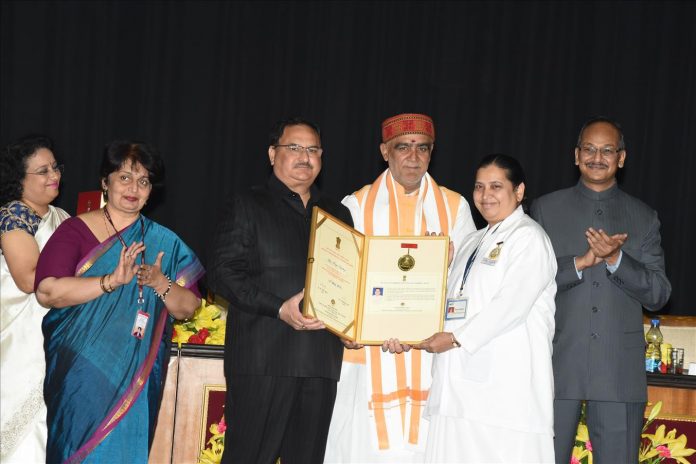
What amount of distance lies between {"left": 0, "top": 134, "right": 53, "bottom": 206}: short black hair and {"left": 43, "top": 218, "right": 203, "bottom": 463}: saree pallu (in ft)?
1.97

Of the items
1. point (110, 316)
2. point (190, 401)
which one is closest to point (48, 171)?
point (110, 316)

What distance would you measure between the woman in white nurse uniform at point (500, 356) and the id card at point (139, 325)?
112 cm

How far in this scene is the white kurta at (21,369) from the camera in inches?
158

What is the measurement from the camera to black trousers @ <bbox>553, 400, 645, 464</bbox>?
3.94m

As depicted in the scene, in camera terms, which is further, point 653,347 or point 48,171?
point 653,347

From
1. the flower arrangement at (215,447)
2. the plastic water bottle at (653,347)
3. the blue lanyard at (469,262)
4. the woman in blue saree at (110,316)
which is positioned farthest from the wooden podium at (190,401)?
the plastic water bottle at (653,347)

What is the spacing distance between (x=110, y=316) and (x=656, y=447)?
2748 mm

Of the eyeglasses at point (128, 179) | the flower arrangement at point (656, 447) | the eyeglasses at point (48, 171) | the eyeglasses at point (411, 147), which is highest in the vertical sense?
the eyeglasses at point (411, 147)

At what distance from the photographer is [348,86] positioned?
657 cm

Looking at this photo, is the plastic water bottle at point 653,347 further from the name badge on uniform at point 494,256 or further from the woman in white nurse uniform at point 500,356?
the name badge on uniform at point 494,256

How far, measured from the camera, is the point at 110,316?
3.73 m

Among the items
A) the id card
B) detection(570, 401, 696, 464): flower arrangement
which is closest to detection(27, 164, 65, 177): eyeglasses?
the id card

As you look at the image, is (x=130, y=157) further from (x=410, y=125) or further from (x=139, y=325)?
(x=410, y=125)

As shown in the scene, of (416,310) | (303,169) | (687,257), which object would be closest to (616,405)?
(416,310)
